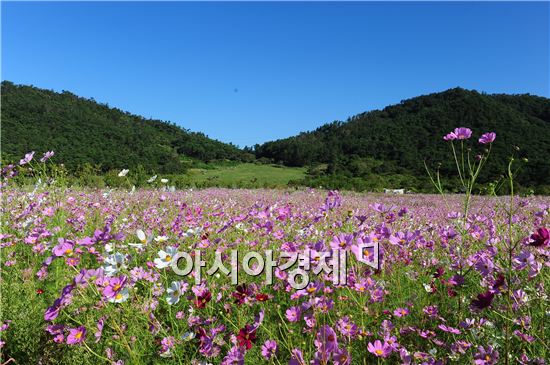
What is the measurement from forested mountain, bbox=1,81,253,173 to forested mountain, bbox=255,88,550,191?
1754cm

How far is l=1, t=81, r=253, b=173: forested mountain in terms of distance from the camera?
5109 centimetres

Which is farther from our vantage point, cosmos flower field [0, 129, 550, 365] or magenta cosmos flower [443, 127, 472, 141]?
magenta cosmos flower [443, 127, 472, 141]

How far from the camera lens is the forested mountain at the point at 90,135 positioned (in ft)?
168

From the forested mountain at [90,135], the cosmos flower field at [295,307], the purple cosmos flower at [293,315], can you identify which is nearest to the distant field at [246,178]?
the forested mountain at [90,135]

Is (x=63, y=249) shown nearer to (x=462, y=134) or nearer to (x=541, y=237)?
(x=541, y=237)

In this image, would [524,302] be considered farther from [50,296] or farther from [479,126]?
[479,126]

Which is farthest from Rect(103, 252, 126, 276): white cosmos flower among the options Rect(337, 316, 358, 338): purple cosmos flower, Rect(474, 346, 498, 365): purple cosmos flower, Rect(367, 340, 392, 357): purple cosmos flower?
Rect(474, 346, 498, 365): purple cosmos flower

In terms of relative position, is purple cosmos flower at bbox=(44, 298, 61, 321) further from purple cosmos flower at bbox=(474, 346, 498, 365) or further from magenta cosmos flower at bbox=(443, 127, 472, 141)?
magenta cosmos flower at bbox=(443, 127, 472, 141)

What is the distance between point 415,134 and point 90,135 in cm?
5559

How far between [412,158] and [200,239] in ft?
173

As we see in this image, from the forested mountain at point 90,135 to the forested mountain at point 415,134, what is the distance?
57.5ft

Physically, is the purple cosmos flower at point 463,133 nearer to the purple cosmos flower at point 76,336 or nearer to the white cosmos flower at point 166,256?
the white cosmos flower at point 166,256

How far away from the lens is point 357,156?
59.7 m

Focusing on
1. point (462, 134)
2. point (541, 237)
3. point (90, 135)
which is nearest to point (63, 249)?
point (541, 237)
